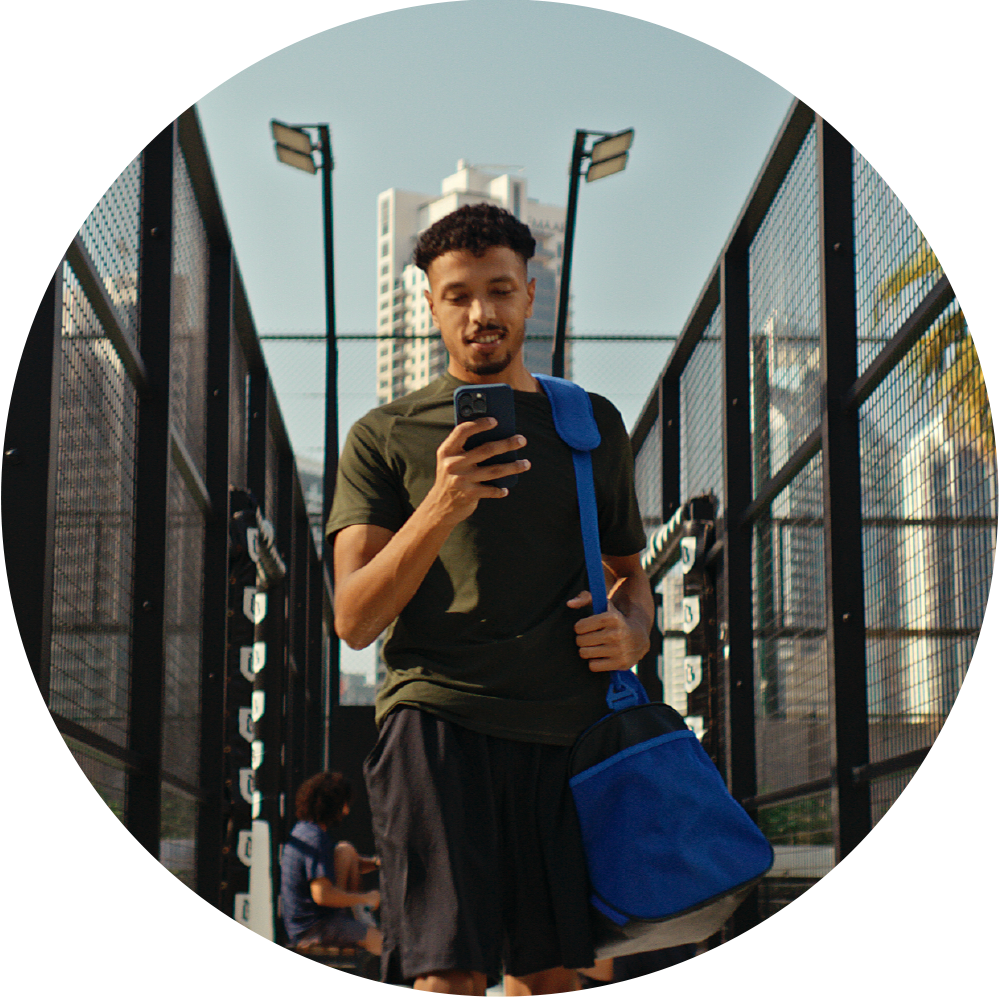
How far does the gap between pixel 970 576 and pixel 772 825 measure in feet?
5.59

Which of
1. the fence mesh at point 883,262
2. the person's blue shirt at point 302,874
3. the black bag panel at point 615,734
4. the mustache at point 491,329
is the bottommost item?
the person's blue shirt at point 302,874

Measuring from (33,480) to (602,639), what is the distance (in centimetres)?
116

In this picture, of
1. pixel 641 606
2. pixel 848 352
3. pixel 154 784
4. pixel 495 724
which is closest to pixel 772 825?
pixel 848 352

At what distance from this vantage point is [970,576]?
2.33 metres

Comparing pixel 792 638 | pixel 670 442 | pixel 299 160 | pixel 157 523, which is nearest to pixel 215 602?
pixel 157 523

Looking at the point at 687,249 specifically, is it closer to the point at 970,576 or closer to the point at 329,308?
the point at 329,308

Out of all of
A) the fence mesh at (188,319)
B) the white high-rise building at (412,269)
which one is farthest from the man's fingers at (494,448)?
the fence mesh at (188,319)

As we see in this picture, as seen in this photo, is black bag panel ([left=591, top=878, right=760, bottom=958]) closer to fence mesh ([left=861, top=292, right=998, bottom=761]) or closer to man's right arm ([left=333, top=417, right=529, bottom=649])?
man's right arm ([left=333, top=417, right=529, bottom=649])

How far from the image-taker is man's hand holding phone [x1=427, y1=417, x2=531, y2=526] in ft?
5.22

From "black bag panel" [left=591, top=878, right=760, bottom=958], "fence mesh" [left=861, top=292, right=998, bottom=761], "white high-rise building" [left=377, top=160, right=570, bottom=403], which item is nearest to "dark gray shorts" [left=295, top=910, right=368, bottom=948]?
"white high-rise building" [left=377, top=160, right=570, bottom=403]

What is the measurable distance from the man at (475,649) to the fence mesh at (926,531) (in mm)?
913

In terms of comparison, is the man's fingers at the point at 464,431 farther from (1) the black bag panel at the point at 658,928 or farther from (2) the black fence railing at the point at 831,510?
(2) the black fence railing at the point at 831,510

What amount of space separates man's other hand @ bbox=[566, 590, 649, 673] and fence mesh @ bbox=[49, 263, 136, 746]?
1.17m

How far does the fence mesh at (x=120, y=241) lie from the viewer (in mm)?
2650
